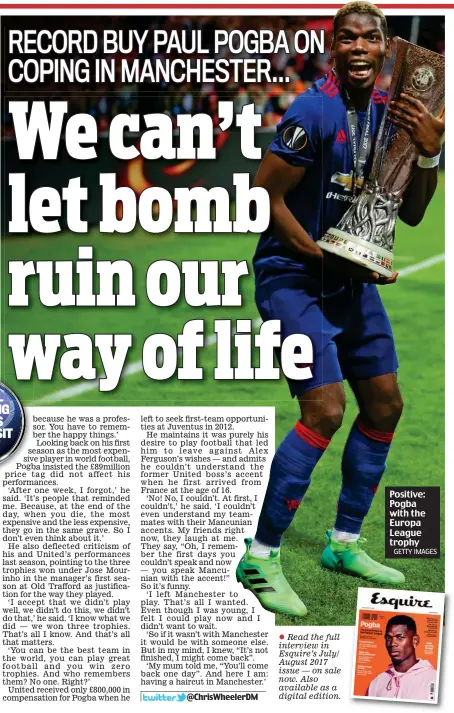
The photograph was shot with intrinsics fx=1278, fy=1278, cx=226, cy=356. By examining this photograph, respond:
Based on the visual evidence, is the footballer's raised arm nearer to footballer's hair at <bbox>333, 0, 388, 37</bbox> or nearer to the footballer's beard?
the footballer's beard

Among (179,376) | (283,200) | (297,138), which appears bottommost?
(179,376)

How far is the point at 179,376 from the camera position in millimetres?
5992

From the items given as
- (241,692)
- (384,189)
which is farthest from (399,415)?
(241,692)

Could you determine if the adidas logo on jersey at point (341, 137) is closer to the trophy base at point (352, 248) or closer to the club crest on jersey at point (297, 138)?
the club crest on jersey at point (297, 138)

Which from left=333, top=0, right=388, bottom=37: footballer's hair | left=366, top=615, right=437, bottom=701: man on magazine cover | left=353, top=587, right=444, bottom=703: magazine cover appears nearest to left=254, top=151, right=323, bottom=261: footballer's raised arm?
left=333, top=0, right=388, bottom=37: footballer's hair

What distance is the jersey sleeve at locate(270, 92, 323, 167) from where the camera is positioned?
19.1 ft

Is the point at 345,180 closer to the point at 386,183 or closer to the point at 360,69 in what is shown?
the point at 386,183

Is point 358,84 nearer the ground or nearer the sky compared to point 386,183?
nearer the sky

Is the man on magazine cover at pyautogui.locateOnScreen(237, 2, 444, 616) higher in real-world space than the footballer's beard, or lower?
lower

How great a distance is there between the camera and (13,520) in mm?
6031

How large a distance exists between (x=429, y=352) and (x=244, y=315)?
3.17 feet

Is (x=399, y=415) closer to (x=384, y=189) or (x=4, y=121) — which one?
(x=384, y=189)
